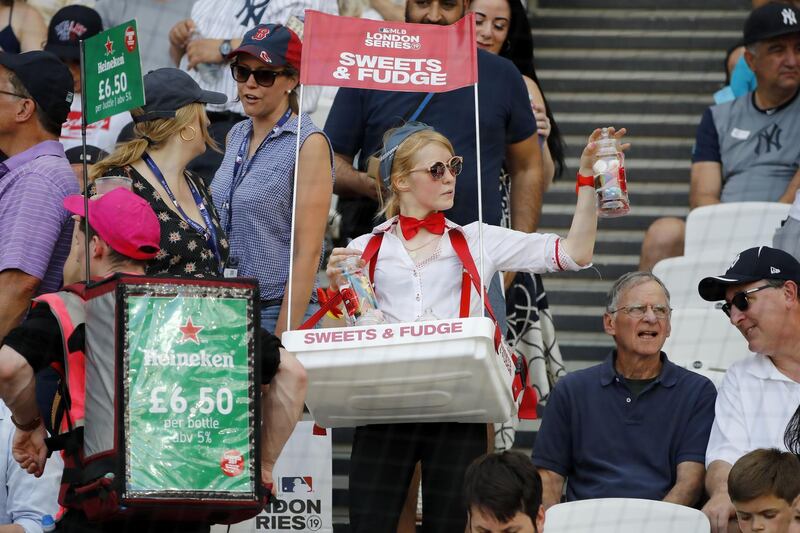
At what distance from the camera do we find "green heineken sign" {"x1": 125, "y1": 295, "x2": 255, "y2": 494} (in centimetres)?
346

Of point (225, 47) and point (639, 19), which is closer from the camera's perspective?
point (225, 47)

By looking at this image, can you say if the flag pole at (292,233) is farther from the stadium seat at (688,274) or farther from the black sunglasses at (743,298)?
the stadium seat at (688,274)

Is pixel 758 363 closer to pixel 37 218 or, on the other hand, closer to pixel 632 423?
pixel 632 423

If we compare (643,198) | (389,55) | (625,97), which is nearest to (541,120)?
(389,55)

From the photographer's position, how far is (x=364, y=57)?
476cm

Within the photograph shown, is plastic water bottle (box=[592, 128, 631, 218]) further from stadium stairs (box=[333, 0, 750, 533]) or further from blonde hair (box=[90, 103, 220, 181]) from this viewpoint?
stadium stairs (box=[333, 0, 750, 533])

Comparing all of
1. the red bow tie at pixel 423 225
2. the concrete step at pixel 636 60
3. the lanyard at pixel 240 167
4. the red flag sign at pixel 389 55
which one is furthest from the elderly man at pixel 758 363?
the concrete step at pixel 636 60

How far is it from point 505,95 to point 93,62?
4.86 feet

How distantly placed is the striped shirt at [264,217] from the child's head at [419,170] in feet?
1.03

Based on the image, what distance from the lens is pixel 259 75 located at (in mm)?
4957

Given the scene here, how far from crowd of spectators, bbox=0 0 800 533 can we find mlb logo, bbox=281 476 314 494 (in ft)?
1.57

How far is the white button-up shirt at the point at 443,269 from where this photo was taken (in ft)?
14.6

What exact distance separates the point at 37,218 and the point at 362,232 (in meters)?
1.30

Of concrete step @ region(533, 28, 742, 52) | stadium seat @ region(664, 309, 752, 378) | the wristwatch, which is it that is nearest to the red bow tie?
stadium seat @ region(664, 309, 752, 378)
